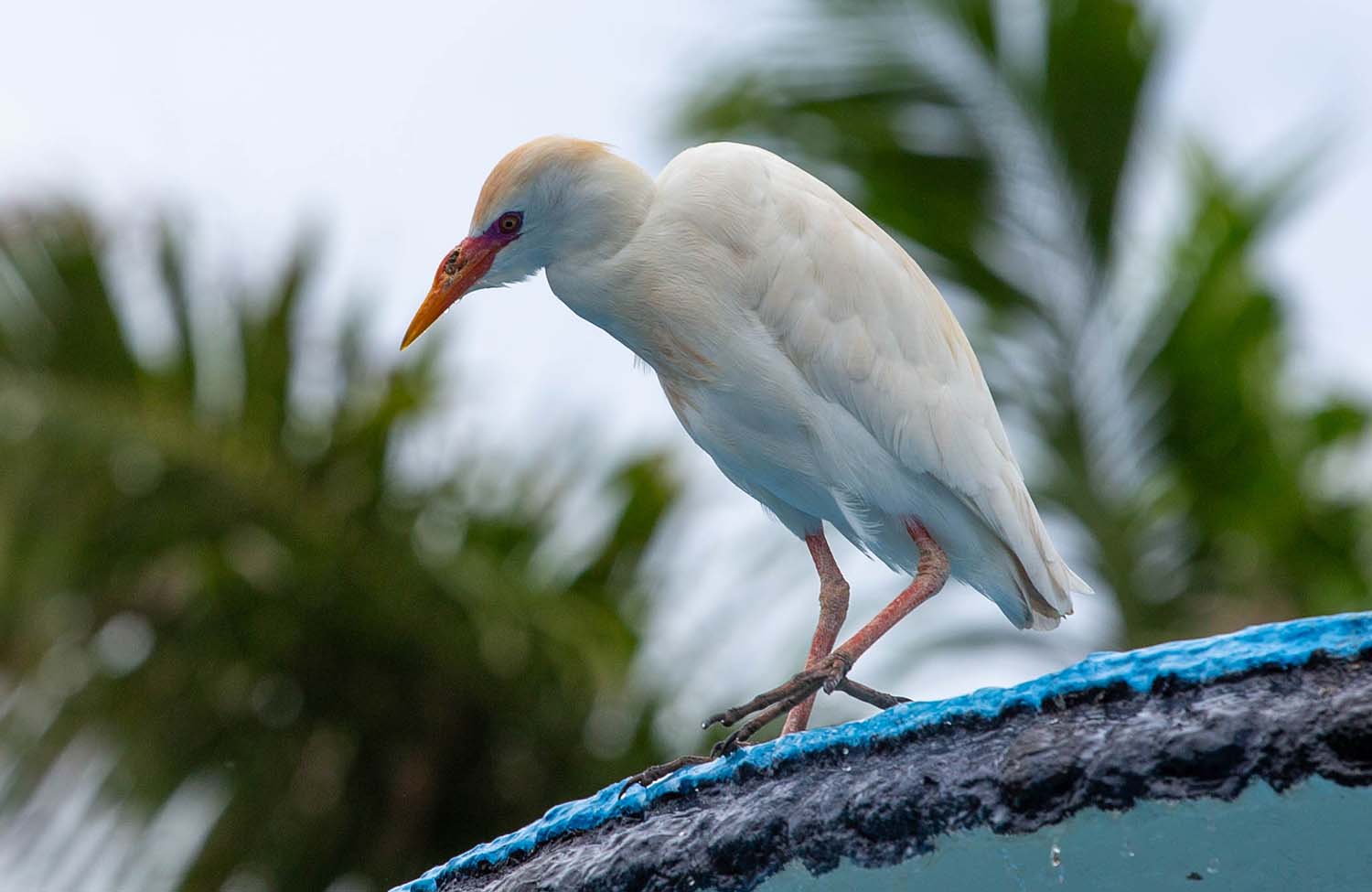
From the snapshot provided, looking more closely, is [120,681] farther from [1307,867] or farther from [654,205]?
[1307,867]

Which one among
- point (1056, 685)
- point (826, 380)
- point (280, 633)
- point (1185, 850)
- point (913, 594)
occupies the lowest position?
point (1185, 850)

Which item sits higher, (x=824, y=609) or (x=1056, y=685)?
(x=824, y=609)

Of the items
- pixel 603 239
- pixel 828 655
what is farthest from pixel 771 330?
pixel 828 655

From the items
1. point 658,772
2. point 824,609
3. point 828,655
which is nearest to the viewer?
point 658,772

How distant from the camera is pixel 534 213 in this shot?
2.75 m

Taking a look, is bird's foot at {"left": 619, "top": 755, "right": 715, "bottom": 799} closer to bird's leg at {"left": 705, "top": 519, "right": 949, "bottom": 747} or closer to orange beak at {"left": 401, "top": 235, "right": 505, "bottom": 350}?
bird's leg at {"left": 705, "top": 519, "right": 949, "bottom": 747}

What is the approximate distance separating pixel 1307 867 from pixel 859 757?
0.46 m

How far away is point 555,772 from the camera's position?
5.14 m

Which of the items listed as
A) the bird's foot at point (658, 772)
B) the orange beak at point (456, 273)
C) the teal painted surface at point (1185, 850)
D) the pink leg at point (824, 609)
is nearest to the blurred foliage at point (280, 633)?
the pink leg at point (824, 609)

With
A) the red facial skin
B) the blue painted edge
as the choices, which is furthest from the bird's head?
the blue painted edge

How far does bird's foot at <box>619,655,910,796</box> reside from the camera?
86.8 inches

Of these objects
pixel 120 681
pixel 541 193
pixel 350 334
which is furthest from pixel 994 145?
pixel 541 193

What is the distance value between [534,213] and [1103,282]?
4.44 meters

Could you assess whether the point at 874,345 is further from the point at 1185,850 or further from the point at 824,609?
the point at 1185,850
